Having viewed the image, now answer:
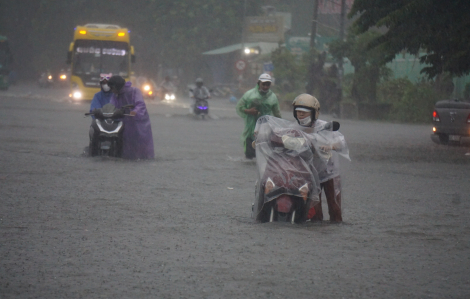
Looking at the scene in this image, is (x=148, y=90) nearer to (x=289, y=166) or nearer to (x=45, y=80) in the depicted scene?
(x=45, y=80)

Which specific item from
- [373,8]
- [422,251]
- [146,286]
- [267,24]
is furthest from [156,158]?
[267,24]

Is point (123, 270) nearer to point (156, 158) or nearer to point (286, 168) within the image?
point (286, 168)

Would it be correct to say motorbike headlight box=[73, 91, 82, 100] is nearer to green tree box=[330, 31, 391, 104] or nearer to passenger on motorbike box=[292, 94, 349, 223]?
green tree box=[330, 31, 391, 104]

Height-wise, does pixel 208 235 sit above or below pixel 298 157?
below

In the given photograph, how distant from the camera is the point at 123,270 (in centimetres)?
539

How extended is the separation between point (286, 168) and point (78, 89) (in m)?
29.6

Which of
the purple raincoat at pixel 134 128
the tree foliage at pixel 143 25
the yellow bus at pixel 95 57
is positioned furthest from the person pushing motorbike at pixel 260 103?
the tree foliage at pixel 143 25

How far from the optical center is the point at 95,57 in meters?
35.3

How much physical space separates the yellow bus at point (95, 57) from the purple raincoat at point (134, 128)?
21.9 metres

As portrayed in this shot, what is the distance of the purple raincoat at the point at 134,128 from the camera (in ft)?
43.8

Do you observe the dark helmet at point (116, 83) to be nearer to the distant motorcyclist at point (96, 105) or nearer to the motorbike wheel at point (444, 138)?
the distant motorcyclist at point (96, 105)

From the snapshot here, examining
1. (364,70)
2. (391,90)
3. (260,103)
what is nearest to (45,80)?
(391,90)

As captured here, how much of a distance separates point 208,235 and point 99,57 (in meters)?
29.5

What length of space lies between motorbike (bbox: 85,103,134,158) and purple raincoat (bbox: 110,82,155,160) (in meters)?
0.16
